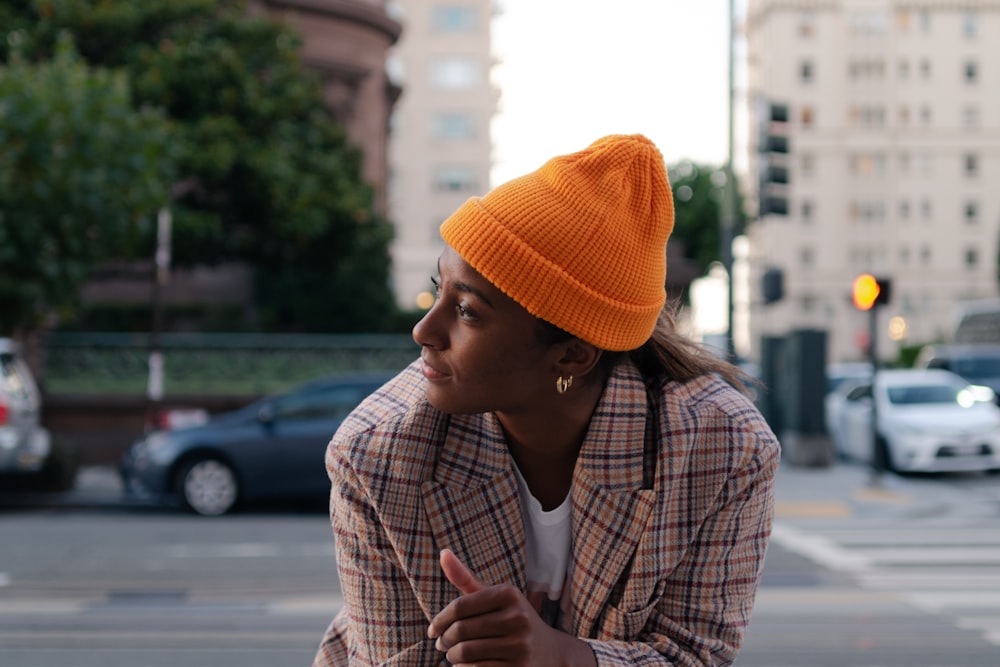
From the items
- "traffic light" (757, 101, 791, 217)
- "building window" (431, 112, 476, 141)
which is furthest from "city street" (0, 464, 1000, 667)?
"building window" (431, 112, 476, 141)

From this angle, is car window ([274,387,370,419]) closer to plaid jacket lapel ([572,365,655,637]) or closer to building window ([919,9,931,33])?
plaid jacket lapel ([572,365,655,637])

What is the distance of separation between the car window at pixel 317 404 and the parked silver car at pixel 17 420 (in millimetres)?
2656

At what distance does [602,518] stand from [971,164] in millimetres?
96753

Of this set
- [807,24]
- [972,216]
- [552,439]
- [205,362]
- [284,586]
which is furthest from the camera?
[807,24]

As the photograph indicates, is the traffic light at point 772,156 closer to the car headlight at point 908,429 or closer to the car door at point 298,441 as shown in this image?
the car headlight at point 908,429

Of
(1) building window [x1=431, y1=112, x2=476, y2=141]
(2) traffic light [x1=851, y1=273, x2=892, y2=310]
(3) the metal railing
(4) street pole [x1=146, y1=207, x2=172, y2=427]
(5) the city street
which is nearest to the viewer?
(5) the city street

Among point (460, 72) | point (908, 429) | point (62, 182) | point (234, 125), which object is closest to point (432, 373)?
point (62, 182)

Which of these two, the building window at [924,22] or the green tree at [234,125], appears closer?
the green tree at [234,125]

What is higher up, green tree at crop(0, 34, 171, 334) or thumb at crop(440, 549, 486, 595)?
green tree at crop(0, 34, 171, 334)

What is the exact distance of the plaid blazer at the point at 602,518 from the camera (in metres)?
2.08

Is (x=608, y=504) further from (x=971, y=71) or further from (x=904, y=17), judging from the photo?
(x=971, y=71)

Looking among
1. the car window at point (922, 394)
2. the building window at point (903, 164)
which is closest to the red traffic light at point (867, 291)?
Answer: the car window at point (922, 394)

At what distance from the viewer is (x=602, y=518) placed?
83.7 inches

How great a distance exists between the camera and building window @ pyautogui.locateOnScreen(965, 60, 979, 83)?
3597 inches
